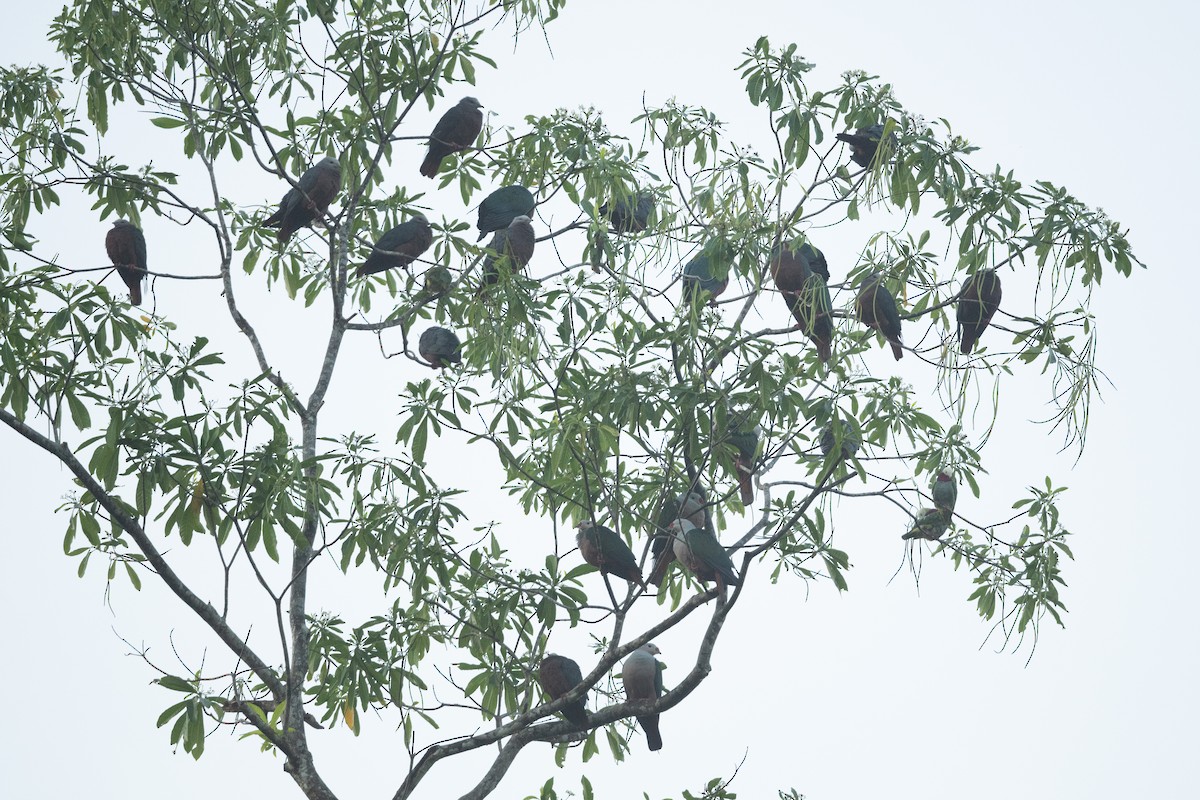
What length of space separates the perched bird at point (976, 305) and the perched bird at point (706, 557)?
1.30m

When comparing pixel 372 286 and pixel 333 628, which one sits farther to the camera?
pixel 372 286

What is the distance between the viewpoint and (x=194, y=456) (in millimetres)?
4785

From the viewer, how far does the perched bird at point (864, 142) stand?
5453 millimetres

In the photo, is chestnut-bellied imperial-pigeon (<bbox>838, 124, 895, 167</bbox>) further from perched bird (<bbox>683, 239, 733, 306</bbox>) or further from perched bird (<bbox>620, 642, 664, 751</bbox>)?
perched bird (<bbox>620, 642, 664, 751</bbox>)

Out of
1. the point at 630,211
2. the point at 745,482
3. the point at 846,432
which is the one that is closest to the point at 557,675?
the point at 745,482

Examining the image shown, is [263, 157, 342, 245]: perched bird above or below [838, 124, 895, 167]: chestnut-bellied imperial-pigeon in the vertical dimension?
above

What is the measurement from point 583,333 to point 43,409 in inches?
84.1

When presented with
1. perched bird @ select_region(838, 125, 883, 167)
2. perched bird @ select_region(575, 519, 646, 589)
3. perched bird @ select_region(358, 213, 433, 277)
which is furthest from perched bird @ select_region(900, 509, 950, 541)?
perched bird @ select_region(358, 213, 433, 277)

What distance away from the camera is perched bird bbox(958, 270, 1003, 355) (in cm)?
511

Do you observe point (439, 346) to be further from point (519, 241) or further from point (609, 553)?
point (609, 553)

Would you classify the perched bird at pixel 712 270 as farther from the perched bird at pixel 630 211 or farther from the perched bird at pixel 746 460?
the perched bird at pixel 630 211

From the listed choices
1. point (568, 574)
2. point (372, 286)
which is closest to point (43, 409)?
point (568, 574)

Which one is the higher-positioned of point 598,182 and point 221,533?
point 598,182

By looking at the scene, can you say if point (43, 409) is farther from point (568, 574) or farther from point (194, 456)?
point (568, 574)
